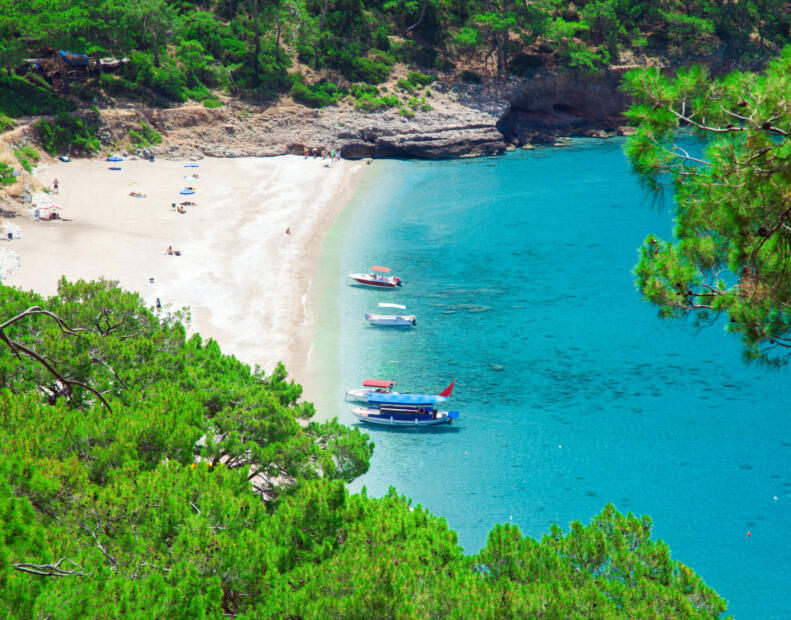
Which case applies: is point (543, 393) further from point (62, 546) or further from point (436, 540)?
point (62, 546)

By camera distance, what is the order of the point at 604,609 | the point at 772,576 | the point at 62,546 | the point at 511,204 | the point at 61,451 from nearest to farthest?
the point at 62,546
the point at 604,609
the point at 61,451
the point at 772,576
the point at 511,204

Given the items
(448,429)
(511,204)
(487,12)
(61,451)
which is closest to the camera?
(61,451)

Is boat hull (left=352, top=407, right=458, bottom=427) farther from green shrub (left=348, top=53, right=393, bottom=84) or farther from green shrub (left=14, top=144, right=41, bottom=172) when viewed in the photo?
green shrub (left=348, top=53, right=393, bottom=84)

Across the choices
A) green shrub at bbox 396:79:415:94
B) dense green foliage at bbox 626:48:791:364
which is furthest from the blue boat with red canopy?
green shrub at bbox 396:79:415:94

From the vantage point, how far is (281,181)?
7338 cm

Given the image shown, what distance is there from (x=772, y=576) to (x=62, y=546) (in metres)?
24.1

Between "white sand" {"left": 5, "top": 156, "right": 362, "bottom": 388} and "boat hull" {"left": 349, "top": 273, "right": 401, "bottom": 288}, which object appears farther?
"boat hull" {"left": 349, "top": 273, "right": 401, "bottom": 288}

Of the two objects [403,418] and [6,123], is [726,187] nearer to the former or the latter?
[403,418]

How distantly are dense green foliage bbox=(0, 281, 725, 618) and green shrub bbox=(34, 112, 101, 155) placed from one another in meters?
61.5

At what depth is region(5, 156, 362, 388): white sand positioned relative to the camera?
42.1m

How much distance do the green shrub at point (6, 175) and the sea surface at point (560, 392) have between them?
83.2ft

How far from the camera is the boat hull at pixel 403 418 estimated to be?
34.5 m

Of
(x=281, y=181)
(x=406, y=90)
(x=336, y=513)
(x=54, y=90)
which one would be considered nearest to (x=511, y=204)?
(x=281, y=181)

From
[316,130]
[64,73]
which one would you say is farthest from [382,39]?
[64,73]
